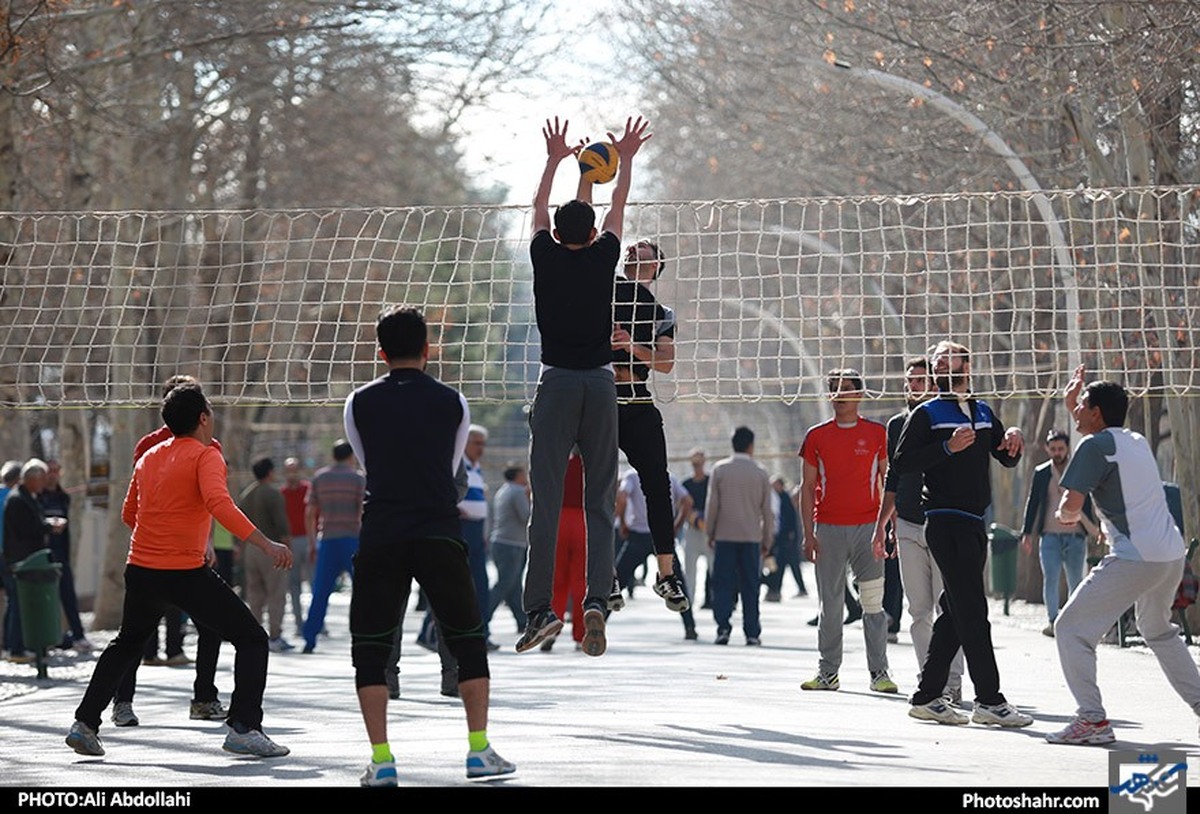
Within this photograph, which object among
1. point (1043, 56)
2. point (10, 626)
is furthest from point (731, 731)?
point (1043, 56)

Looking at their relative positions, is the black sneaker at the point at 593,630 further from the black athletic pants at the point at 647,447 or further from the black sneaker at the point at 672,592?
the black athletic pants at the point at 647,447

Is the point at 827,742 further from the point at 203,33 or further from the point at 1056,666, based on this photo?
the point at 203,33

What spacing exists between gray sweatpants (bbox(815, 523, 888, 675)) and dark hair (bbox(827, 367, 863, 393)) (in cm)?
110

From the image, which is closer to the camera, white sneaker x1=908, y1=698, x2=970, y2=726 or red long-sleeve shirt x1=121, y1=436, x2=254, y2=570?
red long-sleeve shirt x1=121, y1=436, x2=254, y2=570

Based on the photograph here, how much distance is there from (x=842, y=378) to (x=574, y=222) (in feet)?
13.2

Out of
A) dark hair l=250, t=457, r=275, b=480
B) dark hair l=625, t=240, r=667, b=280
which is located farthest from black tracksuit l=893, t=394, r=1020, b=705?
dark hair l=250, t=457, r=275, b=480

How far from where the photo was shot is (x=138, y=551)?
11.4m

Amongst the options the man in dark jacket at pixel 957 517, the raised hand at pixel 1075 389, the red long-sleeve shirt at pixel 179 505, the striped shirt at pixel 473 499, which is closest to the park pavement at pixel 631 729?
the man in dark jacket at pixel 957 517

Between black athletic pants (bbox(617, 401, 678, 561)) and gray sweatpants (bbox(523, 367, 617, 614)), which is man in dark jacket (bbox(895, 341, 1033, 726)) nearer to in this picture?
black athletic pants (bbox(617, 401, 678, 561))

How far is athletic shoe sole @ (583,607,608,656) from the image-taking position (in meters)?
10.9

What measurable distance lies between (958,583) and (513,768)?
3.83 meters

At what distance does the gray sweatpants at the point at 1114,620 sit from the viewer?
36.4 feet

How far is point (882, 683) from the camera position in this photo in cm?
1493

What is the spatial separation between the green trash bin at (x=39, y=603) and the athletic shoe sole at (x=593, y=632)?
853 cm
